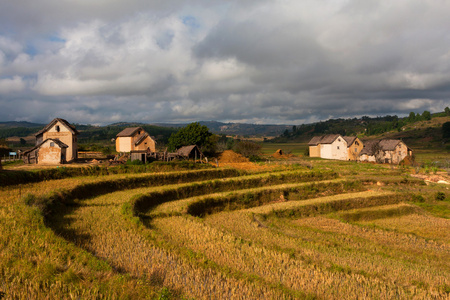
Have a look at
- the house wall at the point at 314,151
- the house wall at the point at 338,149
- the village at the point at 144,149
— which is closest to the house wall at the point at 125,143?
the village at the point at 144,149

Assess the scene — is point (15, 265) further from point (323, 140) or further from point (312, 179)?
point (323, 140)

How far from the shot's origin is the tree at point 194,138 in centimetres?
5062

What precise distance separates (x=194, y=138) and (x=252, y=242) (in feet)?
128

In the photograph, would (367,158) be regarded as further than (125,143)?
Yes

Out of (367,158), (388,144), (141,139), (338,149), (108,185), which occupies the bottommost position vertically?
(367,158)

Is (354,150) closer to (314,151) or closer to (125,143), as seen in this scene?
(314,151)

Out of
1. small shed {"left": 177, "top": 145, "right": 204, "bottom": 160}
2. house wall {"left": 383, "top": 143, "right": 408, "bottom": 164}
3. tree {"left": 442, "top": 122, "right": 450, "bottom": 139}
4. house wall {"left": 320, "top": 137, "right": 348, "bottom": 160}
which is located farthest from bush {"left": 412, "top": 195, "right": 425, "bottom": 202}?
tree {"left": 442, "top": 122, "right": 450, "bottom": 139}

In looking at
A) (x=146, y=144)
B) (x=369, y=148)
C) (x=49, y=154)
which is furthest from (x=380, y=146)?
(x=49, y=154)

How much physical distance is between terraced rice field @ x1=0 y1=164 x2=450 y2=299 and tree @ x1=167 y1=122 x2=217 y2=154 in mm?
23898

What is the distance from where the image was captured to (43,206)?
1368cm

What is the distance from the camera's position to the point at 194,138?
5041cm

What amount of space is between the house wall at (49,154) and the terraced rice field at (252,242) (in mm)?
15754

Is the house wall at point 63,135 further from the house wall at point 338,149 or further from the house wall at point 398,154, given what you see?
the house wall at point 398,154

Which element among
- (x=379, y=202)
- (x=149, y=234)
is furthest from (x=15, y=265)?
(x=379, y=202)
